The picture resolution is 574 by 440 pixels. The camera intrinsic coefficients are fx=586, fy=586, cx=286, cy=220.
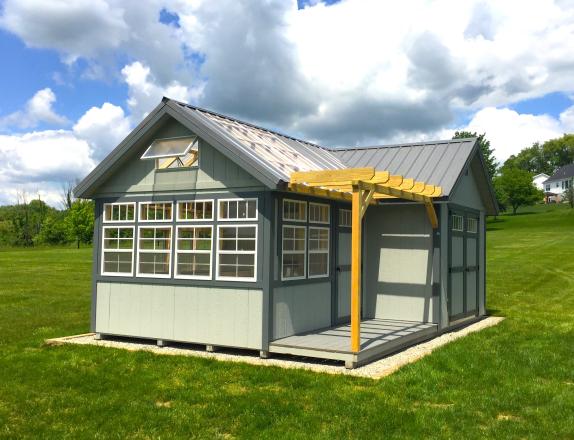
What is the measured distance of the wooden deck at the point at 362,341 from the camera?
8.42 metres

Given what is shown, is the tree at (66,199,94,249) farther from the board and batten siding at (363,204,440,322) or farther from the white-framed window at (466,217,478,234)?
the board and batten siding at (363,204,440,322)

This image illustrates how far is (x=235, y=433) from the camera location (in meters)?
5.68

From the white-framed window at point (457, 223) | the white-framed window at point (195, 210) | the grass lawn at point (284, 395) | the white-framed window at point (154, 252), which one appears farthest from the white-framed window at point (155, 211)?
the white-framed window at point (457, 223)

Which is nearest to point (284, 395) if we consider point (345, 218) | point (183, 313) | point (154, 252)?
point (183, 313)

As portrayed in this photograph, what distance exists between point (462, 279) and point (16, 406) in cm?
925

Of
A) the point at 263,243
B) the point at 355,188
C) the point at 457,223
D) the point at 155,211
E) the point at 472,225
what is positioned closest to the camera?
the point at 355,188

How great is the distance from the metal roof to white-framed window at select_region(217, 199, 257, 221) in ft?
13.0

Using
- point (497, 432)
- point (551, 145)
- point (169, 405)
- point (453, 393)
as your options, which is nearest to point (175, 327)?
point (169, 405)

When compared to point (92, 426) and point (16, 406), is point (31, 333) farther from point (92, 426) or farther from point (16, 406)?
Result: point (92, 426)

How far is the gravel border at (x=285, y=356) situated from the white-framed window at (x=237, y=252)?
3.99ft

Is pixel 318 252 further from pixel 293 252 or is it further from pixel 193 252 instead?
pixel 193 252

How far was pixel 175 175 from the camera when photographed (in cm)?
1004

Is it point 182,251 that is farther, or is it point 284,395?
point 182,251

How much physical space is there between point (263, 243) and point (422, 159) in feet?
17.0
